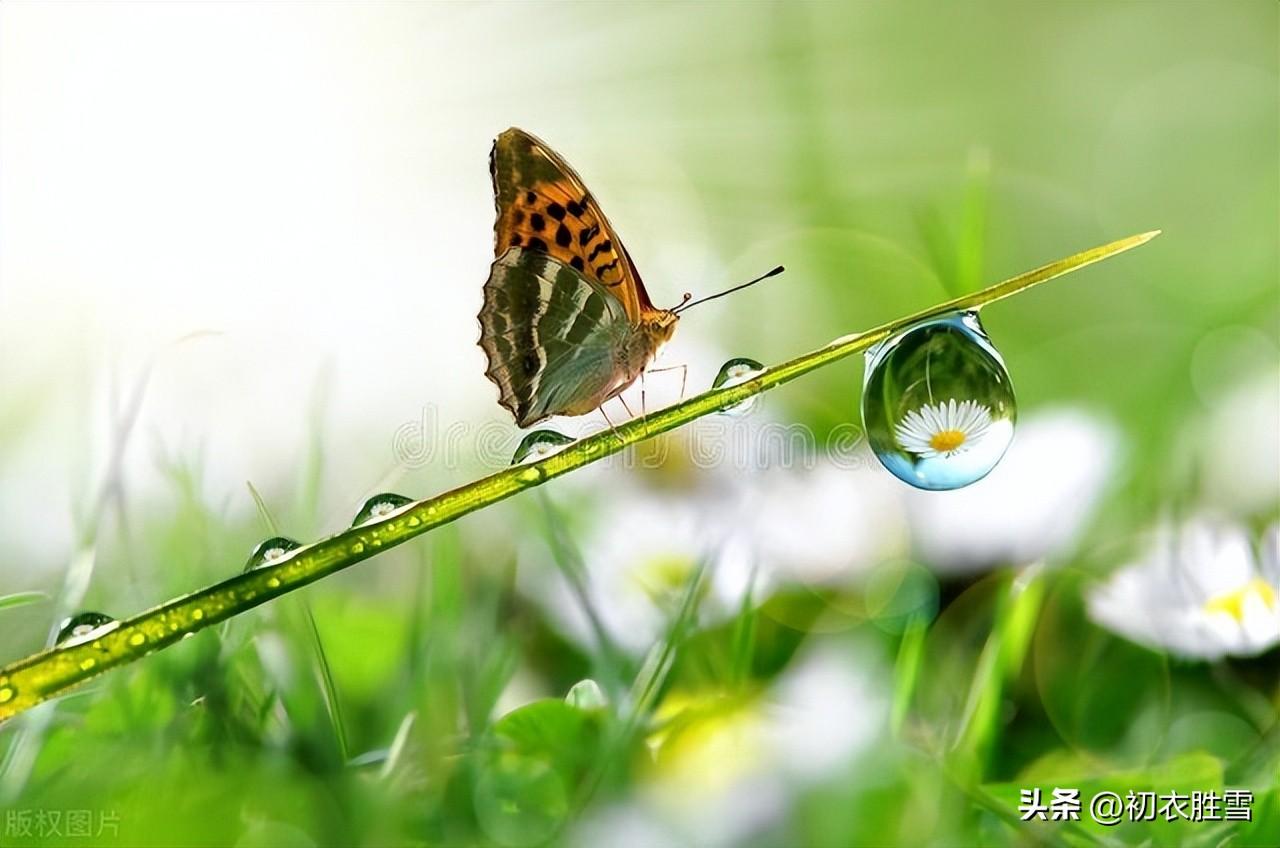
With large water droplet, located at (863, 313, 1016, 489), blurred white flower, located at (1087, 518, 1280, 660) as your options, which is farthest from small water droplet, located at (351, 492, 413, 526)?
blurred white flower, located at (1087, 518, 1280, 660)

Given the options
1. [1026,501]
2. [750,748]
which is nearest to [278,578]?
[750,748]

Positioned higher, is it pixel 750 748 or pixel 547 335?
pixel 547 335

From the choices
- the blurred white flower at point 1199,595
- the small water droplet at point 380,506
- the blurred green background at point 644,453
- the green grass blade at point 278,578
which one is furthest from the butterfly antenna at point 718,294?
the blurred white flower at point 1199,595

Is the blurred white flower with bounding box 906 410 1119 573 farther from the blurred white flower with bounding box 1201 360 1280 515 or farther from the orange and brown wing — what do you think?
the orange and brown wing

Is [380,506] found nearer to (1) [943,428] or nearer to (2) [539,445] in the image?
(2) [539,445]

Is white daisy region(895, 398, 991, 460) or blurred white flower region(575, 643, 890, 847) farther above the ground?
white daisy region(895, 398, 991, 460)

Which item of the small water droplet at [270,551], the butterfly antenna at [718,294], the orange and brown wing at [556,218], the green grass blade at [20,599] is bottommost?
the small water droplet at [270,551]

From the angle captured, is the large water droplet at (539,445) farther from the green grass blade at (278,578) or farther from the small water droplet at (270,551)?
the small water droplet at (270,551)
